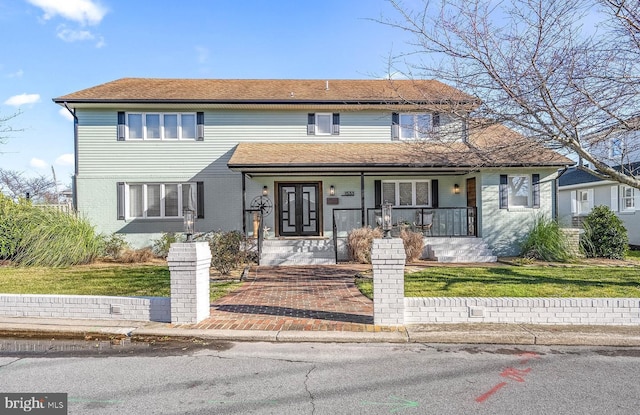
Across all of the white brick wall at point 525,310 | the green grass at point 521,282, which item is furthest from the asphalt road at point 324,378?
the green grass at point 521,282

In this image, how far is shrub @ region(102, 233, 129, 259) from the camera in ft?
45.6

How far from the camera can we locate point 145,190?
49.9ft

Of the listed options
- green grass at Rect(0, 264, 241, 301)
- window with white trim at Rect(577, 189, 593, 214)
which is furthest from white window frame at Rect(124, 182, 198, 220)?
window with white trim at Rect(577, 189, 593, 214)

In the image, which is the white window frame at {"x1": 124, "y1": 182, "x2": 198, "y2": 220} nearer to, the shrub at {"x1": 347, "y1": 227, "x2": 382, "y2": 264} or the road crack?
the shrub at {"x1": 347, "y1": 227, "x2": 382, "y2": 264}

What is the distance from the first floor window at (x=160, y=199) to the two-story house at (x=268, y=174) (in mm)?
37

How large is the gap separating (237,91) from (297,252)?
7.34 metres

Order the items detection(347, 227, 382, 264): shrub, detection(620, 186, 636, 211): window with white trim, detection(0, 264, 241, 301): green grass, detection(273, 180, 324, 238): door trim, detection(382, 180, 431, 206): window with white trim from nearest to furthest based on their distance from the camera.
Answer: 1. detection(0, 264, 241, 301): green grass
2. detection(347, 227, 382, 264): shrub
3. detection(273, 180, 324, 238): door trim
4. detection(382, 180, 431, 206): window with white trim
5. detection(620, 186, 636, 211): window with white trim

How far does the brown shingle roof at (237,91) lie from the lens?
14812 mm

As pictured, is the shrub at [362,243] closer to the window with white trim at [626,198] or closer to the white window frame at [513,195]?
the white window frame at [513,195]

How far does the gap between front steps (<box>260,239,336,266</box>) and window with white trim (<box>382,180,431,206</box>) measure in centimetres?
335

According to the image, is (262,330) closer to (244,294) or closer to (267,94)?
(244,294)

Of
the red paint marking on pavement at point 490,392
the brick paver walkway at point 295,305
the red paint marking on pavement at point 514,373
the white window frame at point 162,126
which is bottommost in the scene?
the red paint marking on pavement at point 514,373

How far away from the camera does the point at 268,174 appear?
1496 cm

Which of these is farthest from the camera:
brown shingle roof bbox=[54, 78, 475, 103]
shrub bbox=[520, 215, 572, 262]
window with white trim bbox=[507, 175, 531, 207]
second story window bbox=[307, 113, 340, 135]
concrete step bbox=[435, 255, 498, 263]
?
second story window bbox=[307, 113, 340, 135]
